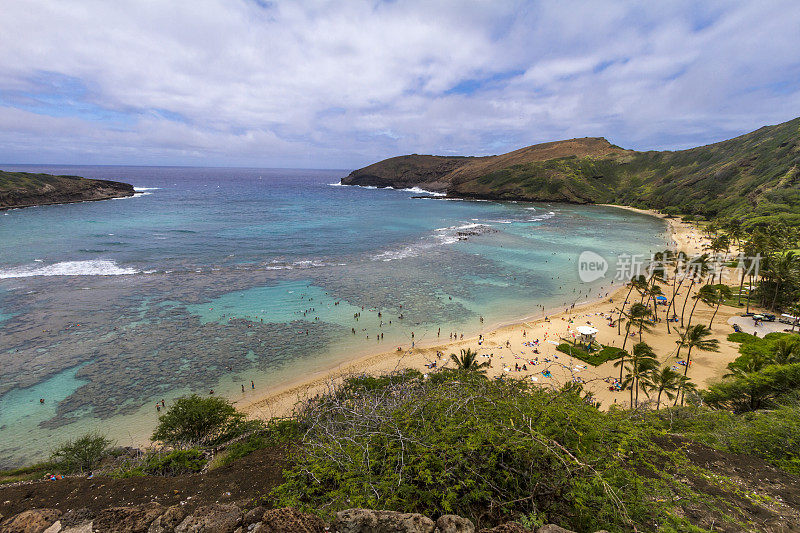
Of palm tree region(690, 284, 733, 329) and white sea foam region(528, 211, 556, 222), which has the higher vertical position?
white sea foam region(528, 211, 556, 222)

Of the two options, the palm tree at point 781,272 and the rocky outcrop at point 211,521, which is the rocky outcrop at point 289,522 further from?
the palm tree at point 781,272

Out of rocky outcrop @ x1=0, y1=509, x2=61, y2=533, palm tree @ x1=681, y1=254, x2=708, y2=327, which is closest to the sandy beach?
palm tree @ x1=681, y1=254, x2=708, y2=327

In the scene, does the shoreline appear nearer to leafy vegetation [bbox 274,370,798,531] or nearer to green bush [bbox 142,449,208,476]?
green bush [bbox 142,449,208,476]

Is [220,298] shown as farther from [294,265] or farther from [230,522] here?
[230,522]

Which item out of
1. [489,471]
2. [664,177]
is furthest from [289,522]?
[664,177]

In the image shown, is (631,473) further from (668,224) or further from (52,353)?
(668,224)

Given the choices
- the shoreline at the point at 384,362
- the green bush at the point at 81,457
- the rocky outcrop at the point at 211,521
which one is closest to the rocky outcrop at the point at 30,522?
the rocky outcrop at the point at 211,521
